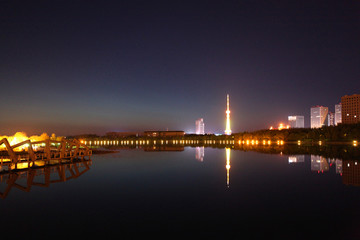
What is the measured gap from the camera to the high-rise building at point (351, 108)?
148062 mm

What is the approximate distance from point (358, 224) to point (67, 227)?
11.3m

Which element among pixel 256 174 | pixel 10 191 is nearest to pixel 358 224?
pixel 256 174

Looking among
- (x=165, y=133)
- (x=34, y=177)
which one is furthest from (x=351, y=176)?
(x=165, y=133)

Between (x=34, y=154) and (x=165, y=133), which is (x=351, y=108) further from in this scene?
(x=34, y=154)

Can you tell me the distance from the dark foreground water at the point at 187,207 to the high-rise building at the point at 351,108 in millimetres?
162434

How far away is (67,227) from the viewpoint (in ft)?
29.9

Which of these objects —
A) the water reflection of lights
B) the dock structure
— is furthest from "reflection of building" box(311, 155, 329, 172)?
the dock structure

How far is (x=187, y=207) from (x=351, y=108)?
179574mm

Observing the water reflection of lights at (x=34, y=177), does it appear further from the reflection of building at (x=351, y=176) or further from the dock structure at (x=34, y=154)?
the reflection of building at (x=351, y=176)

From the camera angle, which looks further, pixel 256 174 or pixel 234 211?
pixel 256 174

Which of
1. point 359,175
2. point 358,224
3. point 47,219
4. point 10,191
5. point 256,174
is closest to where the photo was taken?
point 358,224

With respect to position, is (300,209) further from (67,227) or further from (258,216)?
(67,227)

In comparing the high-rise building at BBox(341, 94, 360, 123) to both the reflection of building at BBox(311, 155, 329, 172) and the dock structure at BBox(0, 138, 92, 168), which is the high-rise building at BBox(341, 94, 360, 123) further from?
the dock structure at BBox(0, 138, 92, 168)

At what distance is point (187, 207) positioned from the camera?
1138 centimetres
